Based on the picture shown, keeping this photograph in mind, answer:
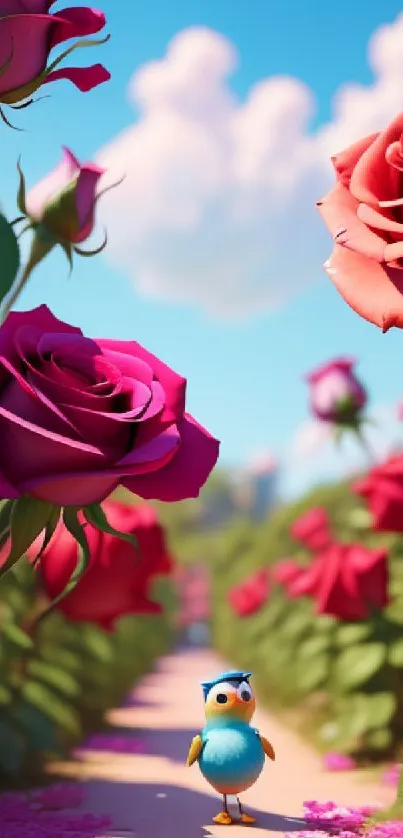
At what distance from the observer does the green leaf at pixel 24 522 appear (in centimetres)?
165

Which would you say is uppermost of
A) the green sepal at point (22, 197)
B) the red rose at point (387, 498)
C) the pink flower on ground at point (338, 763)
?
the green sepal at point (22, 197)

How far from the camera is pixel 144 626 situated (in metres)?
9.21

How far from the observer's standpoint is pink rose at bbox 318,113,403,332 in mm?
1505

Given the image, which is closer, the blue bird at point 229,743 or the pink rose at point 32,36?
the pink rose at point 32,36

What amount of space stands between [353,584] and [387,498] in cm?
33

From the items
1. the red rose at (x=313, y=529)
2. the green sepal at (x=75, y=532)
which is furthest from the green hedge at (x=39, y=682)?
the red rose at (x=313, y=529)

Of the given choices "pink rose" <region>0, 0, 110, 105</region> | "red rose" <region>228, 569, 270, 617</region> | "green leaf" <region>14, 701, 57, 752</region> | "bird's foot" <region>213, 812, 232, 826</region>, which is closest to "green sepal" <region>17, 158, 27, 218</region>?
"pink rose" <region>0, 0, 110, 105</region>

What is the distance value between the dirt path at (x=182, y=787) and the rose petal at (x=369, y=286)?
3.63 feet

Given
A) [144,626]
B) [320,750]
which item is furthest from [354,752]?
[144,626]

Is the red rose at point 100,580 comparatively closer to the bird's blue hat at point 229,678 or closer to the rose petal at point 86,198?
the bird's blue hat at point 229,678

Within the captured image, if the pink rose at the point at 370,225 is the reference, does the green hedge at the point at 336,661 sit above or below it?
below

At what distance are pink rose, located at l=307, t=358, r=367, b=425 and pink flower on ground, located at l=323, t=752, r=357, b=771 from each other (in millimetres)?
1336

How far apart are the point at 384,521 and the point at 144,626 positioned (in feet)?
19.9

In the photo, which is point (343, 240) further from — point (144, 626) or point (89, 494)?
point (144, 626)
